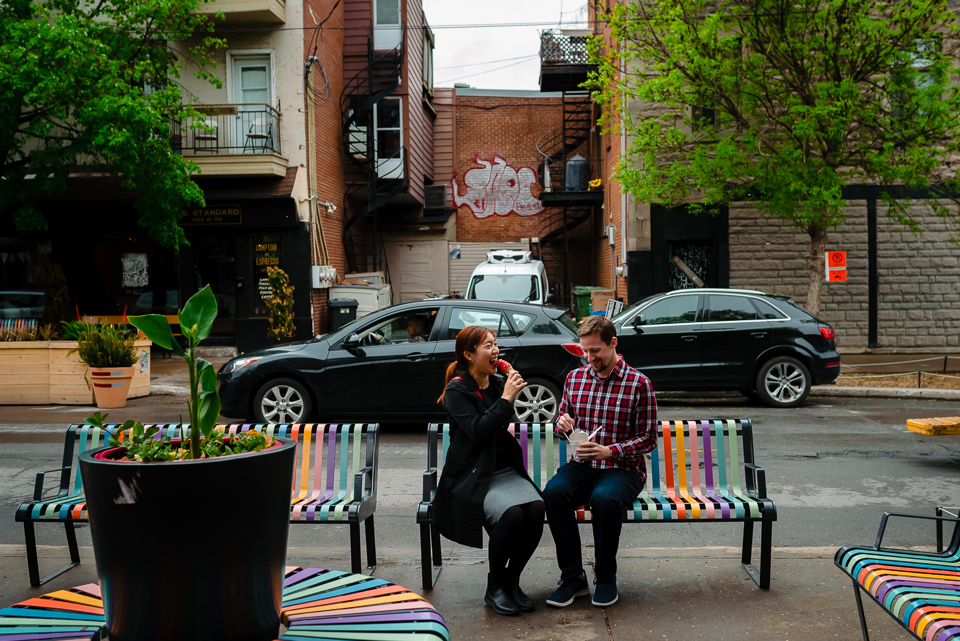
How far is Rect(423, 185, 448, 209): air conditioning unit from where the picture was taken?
99.4 feet

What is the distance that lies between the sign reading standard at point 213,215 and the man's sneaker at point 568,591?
1612 centimetres

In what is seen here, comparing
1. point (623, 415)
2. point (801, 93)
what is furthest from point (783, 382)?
point (623, 415)

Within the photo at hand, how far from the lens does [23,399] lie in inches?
503

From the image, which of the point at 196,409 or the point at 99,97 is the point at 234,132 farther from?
the point at 196,409

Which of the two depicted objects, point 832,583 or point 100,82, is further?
point 100,82

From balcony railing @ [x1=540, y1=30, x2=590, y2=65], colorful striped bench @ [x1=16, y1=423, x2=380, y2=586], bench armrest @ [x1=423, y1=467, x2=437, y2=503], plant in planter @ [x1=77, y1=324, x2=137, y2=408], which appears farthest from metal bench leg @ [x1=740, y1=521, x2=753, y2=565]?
balcony railing @ [x1=540, y1=30, x2=590, y2=65]

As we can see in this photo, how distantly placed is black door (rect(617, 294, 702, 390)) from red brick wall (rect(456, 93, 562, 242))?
20295 mm

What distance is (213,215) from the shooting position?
1889 centimetres

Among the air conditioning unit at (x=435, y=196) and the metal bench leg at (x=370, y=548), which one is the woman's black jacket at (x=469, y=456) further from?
the air conditioning unit at (x=435, y=196)

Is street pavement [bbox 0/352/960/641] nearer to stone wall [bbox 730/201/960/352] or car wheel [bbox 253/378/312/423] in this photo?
car wheel [bbox 253/378/312/423]

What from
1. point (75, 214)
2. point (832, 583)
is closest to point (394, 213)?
point (75, 214)

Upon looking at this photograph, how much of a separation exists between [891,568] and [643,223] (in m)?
16.1

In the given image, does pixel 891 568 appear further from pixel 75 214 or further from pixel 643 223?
pixel 75 214

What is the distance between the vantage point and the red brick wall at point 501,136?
106ft
